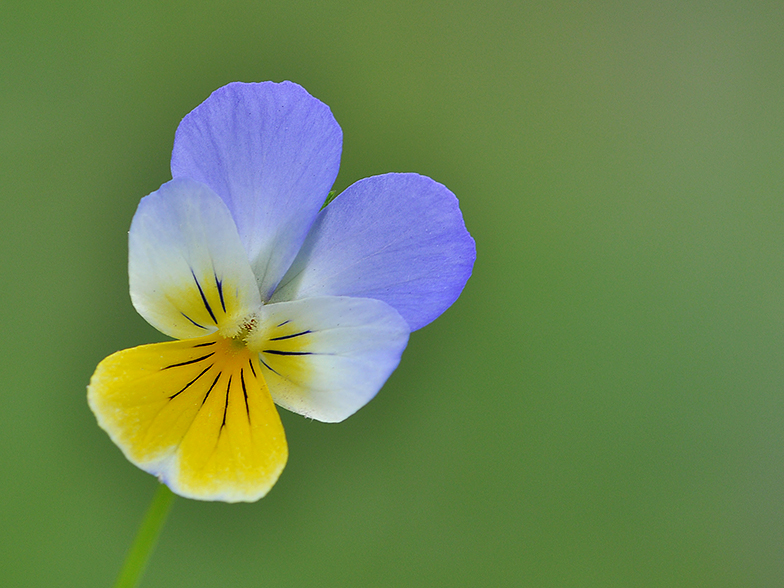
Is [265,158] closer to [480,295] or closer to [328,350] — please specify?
[328,350]

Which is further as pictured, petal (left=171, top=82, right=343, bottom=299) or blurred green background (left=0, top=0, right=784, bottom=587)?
blurred green background (left=0, top=0, right=784, bottom=587)

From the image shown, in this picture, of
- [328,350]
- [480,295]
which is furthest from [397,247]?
[480,295]

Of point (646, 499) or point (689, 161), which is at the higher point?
point (689, 161)

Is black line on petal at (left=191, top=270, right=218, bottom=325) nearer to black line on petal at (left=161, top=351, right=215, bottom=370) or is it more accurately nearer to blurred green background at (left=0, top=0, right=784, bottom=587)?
black line on petal at (left=161, top=351, right=215, bottom=370)

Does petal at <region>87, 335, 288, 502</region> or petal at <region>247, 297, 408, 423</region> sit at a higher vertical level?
petal at <region>247, 297, 408, 423</region>

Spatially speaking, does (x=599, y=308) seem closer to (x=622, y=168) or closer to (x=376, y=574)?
(x=622, y=168)

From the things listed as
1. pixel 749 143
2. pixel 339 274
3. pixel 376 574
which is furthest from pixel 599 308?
pixel 339 274

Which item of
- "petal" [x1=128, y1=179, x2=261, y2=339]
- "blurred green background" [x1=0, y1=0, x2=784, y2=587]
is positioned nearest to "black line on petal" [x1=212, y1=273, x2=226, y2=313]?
A: "petal" [x1=128, y1=179, x2=261, y2=339]
